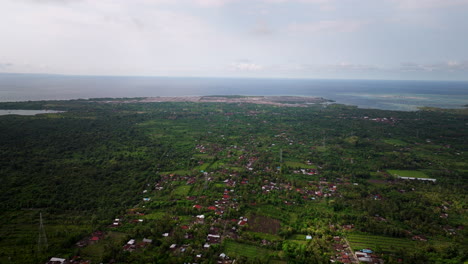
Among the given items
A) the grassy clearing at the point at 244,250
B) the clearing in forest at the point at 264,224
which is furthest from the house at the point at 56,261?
the clearing in forest at the point at 264,224

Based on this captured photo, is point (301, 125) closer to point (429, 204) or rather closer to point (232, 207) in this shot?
point (429, 204)

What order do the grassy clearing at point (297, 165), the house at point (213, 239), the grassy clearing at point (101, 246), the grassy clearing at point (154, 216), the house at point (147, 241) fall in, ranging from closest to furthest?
1. the grassy clearing at point (101, 246)
2. the house at point (147, 241)
3. the house at point (213, 239)
4. the grassy clearing at point (154, 216)
5. the grassy clearing at point (297, 165)

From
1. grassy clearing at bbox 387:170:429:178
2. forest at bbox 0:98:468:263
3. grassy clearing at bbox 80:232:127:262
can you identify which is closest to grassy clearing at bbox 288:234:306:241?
forest at bbox 0:98:468:263

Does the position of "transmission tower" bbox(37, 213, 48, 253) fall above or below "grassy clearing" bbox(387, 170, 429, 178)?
below

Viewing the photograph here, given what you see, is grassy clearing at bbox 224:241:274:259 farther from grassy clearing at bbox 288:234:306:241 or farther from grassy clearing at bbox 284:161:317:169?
grassy clearing at bbox 284:161:317:169

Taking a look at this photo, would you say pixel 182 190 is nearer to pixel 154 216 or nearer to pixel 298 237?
pixel 154 216

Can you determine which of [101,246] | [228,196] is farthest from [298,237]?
[101,246]

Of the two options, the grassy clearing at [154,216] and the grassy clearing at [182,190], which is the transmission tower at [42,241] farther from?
the grassy clearing at [182,190]
